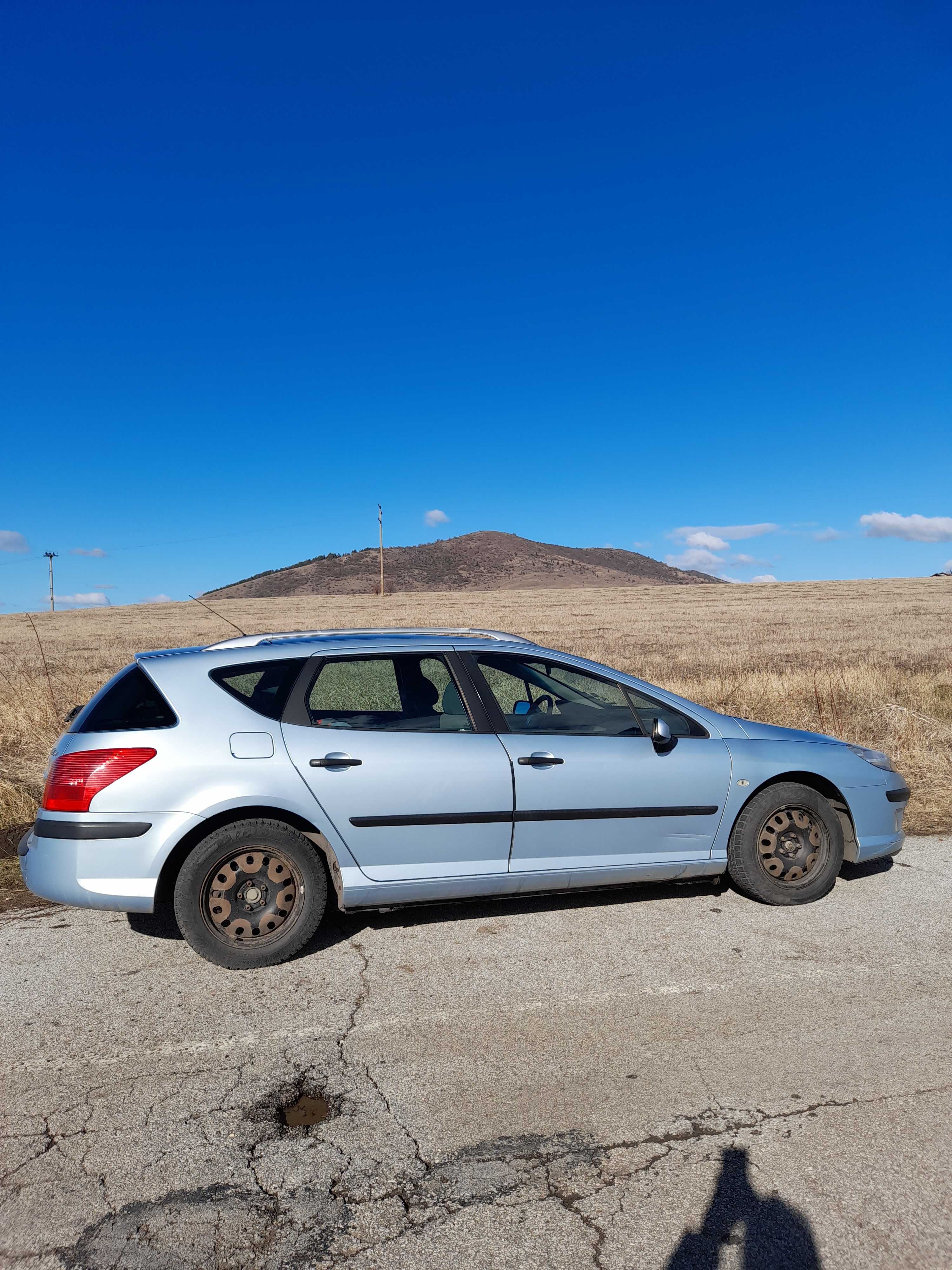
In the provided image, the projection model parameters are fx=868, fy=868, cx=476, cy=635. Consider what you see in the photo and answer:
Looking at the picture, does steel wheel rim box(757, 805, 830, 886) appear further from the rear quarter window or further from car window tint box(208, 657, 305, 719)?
the rear quarter window

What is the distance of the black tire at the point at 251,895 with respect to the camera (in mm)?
3947

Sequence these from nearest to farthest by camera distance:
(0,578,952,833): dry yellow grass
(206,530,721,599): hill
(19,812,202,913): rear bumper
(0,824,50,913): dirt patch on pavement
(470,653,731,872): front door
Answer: (19,812,202,913): rear bumper
(470,653,731,872): front door
(0,824,50,913): dirt patch on pavement
(0,578,952,833): dry yellow grass
(206,530,721,599): hill

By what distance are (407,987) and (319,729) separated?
124cm

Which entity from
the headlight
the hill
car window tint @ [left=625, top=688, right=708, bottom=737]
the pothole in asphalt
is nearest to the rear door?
car window tint @ [left=625, top=688, right=708, bottom=737]

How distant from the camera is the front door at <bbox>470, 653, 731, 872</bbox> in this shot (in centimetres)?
434

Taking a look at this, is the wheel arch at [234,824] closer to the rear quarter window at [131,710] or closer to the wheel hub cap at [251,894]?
the wheel hub cap at [251,894]

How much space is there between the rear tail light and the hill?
370 feet

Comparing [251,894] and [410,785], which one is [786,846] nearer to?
[410,785]

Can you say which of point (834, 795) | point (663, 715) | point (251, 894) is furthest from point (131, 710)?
point (834, 795)

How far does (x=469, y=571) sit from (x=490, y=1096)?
15038 centimetres

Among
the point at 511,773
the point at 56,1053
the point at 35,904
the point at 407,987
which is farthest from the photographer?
the point at 35,904

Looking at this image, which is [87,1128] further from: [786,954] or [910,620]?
[910,620]

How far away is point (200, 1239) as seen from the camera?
228 centimetres

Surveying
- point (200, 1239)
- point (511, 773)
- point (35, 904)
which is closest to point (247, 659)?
point (511, 773)
